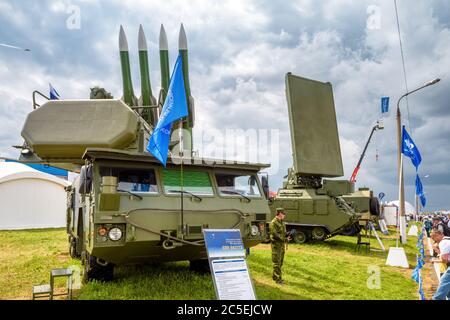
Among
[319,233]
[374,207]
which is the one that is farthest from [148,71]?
[374,207]

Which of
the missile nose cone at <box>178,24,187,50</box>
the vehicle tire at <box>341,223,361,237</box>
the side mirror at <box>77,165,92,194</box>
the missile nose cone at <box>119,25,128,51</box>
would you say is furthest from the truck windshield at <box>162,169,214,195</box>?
the missile nose cone at <box>119,25,128,51</box>

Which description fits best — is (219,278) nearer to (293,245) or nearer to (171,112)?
(171,112)

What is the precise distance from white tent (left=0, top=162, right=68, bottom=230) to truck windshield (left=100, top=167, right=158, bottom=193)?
631 inches

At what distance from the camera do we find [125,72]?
13.5 metres

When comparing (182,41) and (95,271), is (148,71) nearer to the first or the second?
(182,41)

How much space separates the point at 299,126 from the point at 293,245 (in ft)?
13.3

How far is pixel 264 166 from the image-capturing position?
243 inches

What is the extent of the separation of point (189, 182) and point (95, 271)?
6.03 ft

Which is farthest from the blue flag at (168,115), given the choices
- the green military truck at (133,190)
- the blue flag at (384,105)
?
the blue flag at (384,105)

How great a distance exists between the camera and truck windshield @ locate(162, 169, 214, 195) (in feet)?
18.0

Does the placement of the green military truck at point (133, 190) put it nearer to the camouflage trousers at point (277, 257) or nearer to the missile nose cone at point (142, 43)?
the camouflage trousers at point (277, 257)

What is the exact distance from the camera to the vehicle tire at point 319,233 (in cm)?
1340

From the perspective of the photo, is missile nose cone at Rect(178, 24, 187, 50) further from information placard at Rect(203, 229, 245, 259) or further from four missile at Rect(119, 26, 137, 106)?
information placard at Rect(203, 229, 245, 259)
